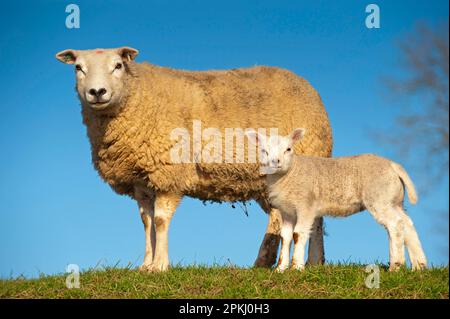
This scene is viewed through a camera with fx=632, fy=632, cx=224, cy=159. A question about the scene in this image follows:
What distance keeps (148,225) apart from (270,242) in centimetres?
248

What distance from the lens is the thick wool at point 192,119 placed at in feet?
35.9

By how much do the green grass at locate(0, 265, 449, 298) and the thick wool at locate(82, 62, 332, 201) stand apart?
200cm

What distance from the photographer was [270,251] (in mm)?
12414

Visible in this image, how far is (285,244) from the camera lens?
9633 millimetres

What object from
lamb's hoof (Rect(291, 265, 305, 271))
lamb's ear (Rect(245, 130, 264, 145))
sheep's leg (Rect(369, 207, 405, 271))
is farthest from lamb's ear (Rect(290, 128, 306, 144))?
lamb's hoof (Rect(291, 265, 305, 271))

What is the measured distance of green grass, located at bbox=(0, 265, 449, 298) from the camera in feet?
26.9

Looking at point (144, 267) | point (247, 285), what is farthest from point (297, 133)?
point (144, 267)

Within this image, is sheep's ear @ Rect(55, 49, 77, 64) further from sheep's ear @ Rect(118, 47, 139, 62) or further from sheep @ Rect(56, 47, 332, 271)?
sheep's ear @ Rect(118, 47, 139, 62)

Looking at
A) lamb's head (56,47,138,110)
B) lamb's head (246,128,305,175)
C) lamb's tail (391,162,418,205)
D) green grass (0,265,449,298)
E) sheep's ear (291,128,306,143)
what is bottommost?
green grass (0,265,449,298)

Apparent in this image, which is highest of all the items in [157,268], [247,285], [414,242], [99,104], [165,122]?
[99,104]

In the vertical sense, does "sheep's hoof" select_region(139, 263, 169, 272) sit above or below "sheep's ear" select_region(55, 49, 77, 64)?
below

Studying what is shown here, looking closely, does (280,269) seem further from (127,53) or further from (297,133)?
(127,53)
